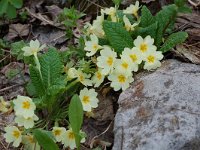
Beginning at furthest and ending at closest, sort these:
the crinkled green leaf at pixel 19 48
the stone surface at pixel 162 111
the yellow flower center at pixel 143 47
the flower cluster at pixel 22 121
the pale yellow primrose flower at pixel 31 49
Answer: the crinkled green leaf at pixel 19 48 → the pale yellow primrose flower at pixel 31 49 → the yellow flower center at pixel 143 47 → the flower cluster at pixel 22 121 → the stone surface at pixel 162 111

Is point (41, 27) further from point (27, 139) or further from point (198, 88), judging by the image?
point (198, 88)

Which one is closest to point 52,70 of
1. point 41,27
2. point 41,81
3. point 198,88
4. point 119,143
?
point 41,81

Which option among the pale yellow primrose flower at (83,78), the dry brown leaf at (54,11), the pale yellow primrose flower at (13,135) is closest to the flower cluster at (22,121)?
the pale yellow primrose flower at (13,135)

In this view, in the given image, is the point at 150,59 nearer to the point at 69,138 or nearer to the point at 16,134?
the point at 69,138

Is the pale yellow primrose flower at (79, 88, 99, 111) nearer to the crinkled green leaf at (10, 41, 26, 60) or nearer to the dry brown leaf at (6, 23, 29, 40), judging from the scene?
the crinkled green leaf at (10, 41, 26, 60)

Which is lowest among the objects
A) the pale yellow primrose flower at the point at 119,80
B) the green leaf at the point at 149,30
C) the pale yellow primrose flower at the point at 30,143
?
the pale yellow primrose flower at the point at 30,143

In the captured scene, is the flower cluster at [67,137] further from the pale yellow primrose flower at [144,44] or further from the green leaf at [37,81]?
the pale yellow primrose flower at [144,44]

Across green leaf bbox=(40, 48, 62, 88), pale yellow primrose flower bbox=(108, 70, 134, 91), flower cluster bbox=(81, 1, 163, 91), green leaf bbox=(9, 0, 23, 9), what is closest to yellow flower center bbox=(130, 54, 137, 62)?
flower cluster bbox=(81, 1, 163, 91)
